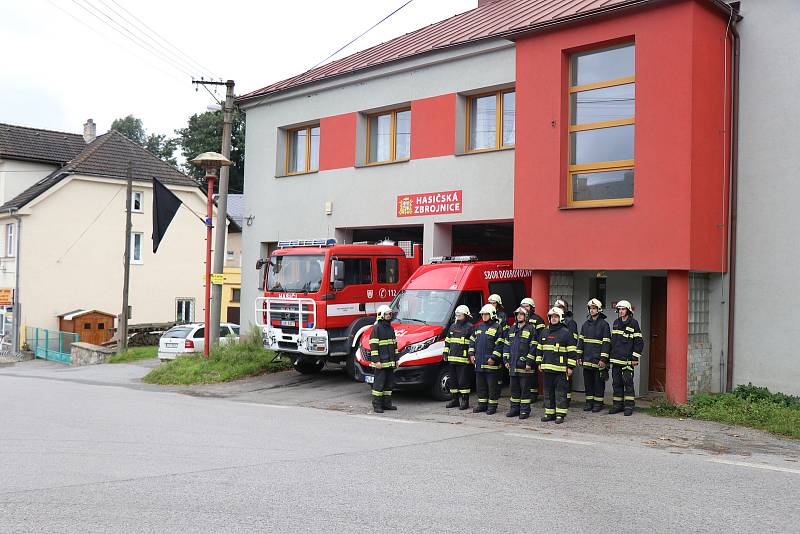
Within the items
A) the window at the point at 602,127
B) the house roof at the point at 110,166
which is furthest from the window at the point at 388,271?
the house roof at the point at 110,166

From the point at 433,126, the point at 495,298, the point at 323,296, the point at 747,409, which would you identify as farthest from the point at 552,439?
the point at 433,126

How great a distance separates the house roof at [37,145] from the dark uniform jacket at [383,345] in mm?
32167

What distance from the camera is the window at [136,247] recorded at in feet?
130

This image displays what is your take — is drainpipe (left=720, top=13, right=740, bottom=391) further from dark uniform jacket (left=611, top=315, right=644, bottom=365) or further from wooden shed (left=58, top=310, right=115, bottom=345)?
wooden shed (left=58, top=310, right=115, bottom=345)

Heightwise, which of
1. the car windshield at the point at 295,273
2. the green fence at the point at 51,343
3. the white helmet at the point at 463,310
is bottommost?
the green fence at the point at 51,343

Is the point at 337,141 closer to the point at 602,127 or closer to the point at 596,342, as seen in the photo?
the point at 602,127

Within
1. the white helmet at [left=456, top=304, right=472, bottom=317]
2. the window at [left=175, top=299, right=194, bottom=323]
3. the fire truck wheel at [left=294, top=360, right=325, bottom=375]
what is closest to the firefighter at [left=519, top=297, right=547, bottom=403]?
the white helmet at [left=456, top=304, right=472, bottom=317]

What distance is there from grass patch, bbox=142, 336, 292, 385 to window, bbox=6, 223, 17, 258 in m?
20.8

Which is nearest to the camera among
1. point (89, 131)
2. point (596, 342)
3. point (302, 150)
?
point (596, 342)

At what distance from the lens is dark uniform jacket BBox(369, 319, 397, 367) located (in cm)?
1315

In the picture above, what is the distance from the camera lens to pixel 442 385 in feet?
46.2

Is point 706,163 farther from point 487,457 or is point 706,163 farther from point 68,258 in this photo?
point 68,258

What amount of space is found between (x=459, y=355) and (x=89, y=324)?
92.0 feet

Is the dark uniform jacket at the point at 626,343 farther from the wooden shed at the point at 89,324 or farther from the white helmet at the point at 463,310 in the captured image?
the wooden shed at the point at 89,324
